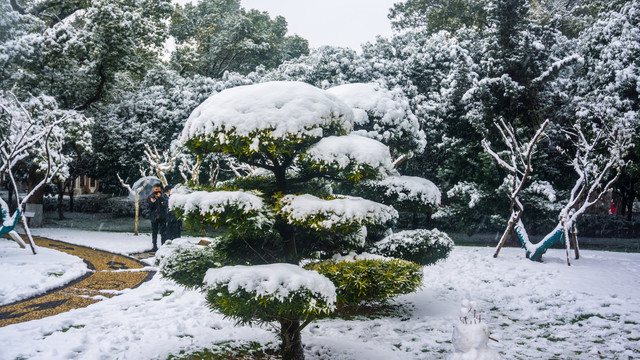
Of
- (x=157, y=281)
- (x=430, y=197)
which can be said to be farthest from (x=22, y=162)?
(x=430, y=197)

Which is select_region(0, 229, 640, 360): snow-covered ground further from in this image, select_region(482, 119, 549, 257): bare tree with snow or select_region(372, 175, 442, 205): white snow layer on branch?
select_region(372, 175, 442, 205): white snow layer on branch

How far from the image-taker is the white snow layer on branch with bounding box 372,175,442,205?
7.20 metres

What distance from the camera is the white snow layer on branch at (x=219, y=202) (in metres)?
3.84

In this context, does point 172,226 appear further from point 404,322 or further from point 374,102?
point 404,322

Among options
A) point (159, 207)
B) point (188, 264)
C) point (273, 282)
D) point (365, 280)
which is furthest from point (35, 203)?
point (365, 280)

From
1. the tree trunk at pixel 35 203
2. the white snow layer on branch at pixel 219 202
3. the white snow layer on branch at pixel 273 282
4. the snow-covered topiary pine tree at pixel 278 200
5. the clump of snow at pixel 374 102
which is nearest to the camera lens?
the white snow layer on branch at pixel 273 282

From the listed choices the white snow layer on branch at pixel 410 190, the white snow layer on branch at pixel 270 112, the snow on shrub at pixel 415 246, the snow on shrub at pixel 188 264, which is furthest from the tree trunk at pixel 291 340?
the white snow layer on branch at pixel 410 190

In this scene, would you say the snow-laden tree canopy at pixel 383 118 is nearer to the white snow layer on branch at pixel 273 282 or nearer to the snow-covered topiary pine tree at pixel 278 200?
the snow-covered topiary pine tree at pixel 278 200

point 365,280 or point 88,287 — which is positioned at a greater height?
point 365,280

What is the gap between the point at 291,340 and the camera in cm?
446

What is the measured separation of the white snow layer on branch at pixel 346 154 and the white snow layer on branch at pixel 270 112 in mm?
159

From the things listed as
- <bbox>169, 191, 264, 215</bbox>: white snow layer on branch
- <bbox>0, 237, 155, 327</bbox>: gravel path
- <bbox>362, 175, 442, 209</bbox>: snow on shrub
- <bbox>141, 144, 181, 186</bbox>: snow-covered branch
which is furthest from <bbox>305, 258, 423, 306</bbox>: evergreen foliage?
<bbox>141, 144, 181, 186</bbox>: snow-covered branch

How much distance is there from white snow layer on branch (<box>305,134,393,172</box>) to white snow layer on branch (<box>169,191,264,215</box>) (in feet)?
2.21

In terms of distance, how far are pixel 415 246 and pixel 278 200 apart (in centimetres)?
325
